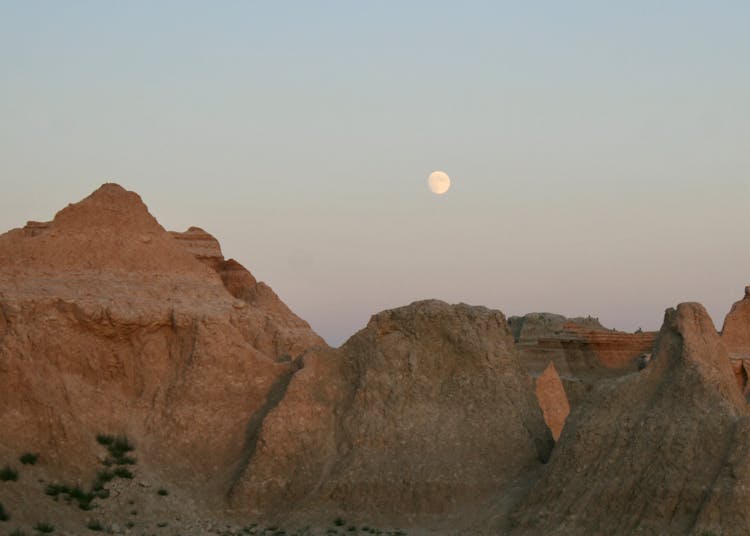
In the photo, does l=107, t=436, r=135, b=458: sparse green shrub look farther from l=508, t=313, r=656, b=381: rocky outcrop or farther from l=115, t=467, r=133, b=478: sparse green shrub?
l=508, t=313, r=656, b=381: rocky outcrop

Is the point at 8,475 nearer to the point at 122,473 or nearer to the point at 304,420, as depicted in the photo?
the point at 122,473

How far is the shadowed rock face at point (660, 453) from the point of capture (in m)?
25.2

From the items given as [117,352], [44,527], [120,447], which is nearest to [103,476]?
[120,447]

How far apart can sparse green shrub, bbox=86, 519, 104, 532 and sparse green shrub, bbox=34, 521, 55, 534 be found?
40.1 inches

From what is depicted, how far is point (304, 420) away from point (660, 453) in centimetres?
935

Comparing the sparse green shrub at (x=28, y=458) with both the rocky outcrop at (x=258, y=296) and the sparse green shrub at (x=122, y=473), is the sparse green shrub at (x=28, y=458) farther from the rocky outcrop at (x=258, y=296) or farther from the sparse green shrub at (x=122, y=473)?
the rocky outcrop at (x=258, y=296)

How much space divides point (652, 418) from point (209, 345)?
1222cm

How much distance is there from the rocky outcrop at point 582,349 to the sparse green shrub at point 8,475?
85.1 ft

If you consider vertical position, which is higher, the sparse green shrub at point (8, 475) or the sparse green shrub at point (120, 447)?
the sparse green shrub at point (120, 447)

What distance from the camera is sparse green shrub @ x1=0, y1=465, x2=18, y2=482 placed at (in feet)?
92.7

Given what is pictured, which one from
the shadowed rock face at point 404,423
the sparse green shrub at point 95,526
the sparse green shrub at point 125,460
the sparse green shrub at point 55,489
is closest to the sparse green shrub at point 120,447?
the sparse green shrub at point 125,460

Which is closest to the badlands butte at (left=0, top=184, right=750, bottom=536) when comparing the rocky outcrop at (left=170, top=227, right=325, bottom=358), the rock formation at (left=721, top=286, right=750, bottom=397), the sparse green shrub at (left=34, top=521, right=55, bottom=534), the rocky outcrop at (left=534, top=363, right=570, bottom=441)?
the sparse green shrub at (left=34, top=521, right=55, bottom=534)

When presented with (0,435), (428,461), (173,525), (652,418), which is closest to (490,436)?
(428,461)

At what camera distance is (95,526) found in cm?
2769
